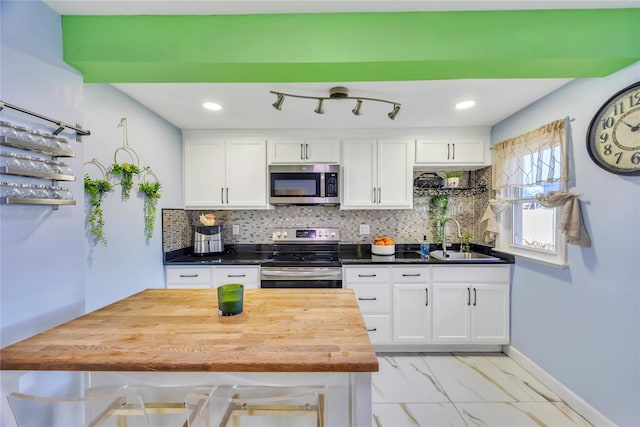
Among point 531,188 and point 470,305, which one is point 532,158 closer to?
point 531,188

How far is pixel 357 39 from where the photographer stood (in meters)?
1.31

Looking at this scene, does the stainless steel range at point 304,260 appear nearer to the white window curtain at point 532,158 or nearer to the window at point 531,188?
the window at point 531,188

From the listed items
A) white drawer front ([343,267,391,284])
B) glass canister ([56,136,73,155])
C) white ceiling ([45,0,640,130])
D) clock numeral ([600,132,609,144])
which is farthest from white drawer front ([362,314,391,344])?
glass canister ([56,136,73,155])

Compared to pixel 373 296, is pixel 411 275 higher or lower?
higher

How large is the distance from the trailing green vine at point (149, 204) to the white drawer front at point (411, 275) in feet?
7.35

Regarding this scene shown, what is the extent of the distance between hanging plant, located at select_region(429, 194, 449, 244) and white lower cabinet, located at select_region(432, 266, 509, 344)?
631mm

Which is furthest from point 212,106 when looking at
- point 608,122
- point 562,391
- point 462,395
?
point 562,391

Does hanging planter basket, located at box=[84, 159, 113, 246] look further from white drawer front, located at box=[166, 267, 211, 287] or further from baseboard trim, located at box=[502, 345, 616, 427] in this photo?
baseboard trim, located at box=[502, 345, 616, 427]

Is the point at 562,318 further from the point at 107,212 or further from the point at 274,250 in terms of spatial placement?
the point at 107,212

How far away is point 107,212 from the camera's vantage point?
1.80 metres

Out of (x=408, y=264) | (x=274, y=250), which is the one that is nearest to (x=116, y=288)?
(x=274, y=250)

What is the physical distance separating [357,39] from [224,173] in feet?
6.64

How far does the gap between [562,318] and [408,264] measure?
115cm

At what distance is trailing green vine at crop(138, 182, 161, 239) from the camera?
2.18m
